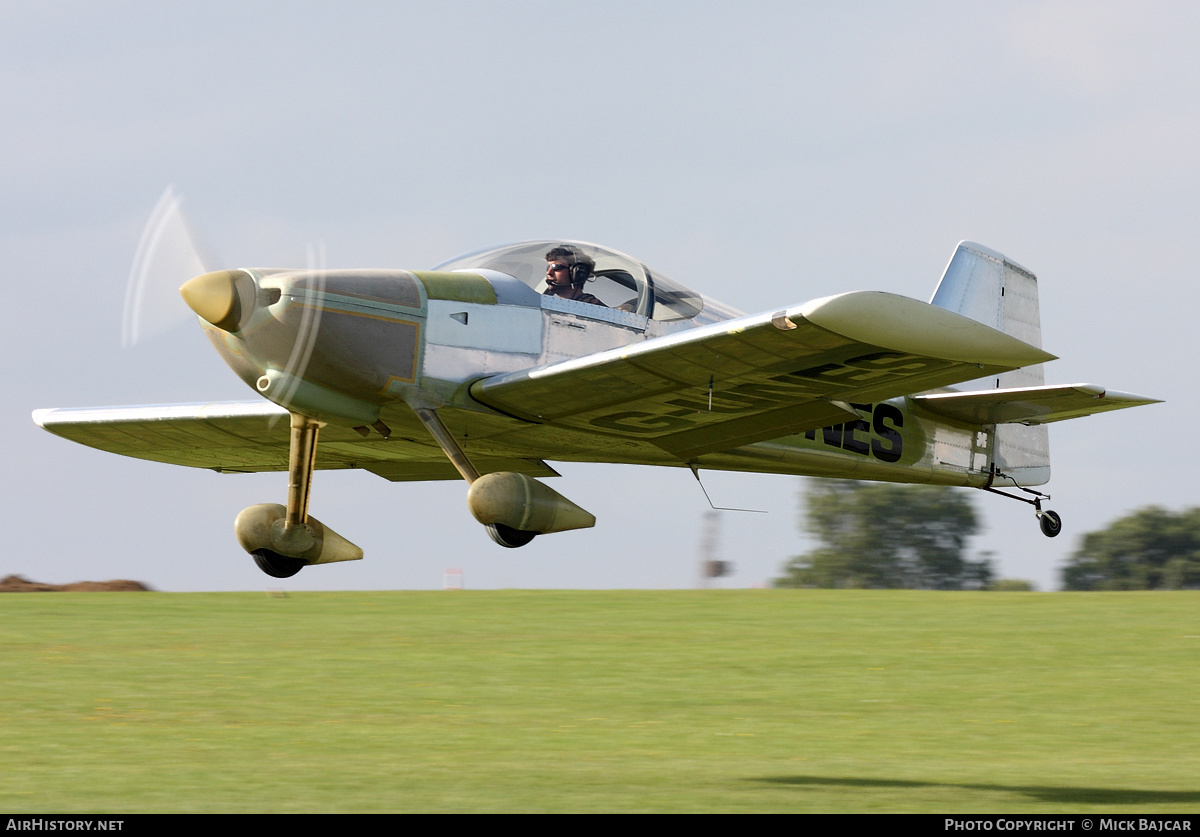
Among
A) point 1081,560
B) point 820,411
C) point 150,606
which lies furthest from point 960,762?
point 1081,560

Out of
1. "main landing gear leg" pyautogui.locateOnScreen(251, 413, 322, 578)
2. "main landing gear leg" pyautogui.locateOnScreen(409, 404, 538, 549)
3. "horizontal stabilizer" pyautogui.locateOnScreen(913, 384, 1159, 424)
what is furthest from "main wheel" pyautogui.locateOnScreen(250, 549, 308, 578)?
"horizontal stabilizer" pyautogui.locateOnScreen(913, 384, 1159, 424)

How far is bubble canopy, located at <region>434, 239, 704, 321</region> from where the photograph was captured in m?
10.5

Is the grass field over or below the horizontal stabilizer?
below

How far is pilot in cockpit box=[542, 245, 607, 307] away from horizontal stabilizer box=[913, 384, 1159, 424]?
3773 mm

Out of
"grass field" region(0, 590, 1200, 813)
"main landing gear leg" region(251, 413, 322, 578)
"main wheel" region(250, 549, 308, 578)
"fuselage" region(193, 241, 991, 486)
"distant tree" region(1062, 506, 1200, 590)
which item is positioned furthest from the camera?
"distant tree" region(1062, 506, 1200, 590)

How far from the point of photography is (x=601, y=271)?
34.8 feet

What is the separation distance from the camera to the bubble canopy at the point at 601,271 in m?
10.5

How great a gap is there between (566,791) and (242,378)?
3.67m

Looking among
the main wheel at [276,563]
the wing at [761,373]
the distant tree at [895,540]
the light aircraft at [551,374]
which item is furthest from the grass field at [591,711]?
the distant tree at [895,540]

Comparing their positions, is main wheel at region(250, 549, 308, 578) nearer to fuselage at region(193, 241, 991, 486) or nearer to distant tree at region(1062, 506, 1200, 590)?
fuselage at region(193, 241, 991, 486)

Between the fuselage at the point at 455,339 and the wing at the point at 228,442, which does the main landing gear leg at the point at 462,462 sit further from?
the wing at the point at 228,442

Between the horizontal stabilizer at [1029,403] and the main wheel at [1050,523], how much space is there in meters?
1.87

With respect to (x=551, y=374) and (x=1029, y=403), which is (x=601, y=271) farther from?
(x=1029, y=403)

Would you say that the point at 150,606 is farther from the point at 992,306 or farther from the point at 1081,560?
the point at 1081,560
